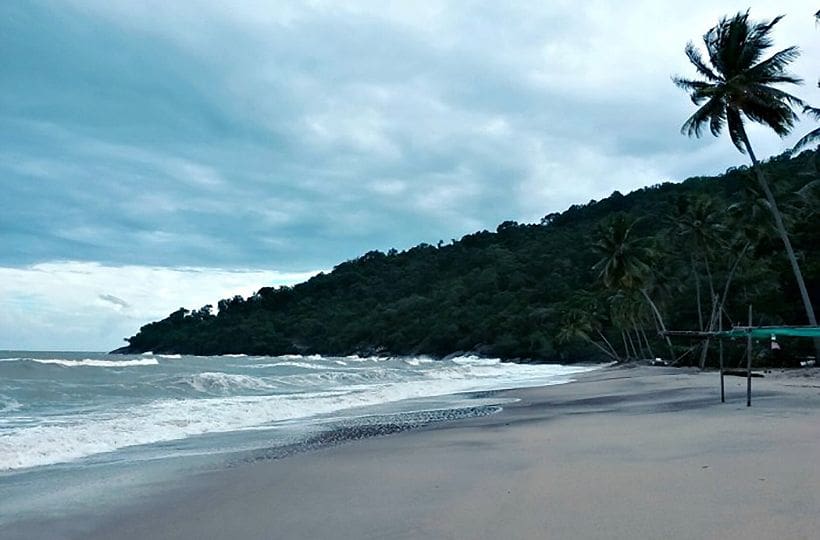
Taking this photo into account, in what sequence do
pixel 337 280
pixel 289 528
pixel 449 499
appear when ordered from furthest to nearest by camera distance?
pixel 337 280 < pixel 449 499 < pixel 289 528

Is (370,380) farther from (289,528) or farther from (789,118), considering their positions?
(289,528)

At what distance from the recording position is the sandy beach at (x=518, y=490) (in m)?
4.58

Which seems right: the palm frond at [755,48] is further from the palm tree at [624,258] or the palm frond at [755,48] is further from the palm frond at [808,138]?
the palm tree at [624,258]

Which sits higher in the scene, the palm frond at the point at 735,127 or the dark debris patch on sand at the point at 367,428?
the palm frond at the point at 735,127

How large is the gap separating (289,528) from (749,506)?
3223mm

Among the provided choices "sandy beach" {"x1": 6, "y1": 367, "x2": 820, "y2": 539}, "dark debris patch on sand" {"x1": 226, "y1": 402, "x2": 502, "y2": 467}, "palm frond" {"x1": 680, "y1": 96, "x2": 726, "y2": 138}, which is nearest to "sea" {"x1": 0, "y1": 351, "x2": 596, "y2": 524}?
"dark debris patch on sand" {"x1": 226, "y1": 402, "x2": 502, "y2": 467}

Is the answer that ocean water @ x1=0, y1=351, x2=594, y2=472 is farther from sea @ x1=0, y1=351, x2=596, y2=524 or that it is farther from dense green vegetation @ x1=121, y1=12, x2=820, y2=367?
dense green vegetation @ x1=121, y1=12, x2=820, y2=367

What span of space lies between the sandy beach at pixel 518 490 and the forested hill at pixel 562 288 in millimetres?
25194

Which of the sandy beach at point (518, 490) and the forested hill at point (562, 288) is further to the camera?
the forested hill at point (562, 288)

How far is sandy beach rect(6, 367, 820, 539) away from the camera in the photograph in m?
4.58

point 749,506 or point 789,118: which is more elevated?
point 789,118

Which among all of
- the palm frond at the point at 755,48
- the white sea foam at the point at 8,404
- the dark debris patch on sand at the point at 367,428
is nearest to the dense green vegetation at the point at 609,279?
the palm frond at the point at 755,48

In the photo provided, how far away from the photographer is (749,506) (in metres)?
4.66

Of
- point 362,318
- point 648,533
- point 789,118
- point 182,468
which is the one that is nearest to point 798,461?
point 648,533
